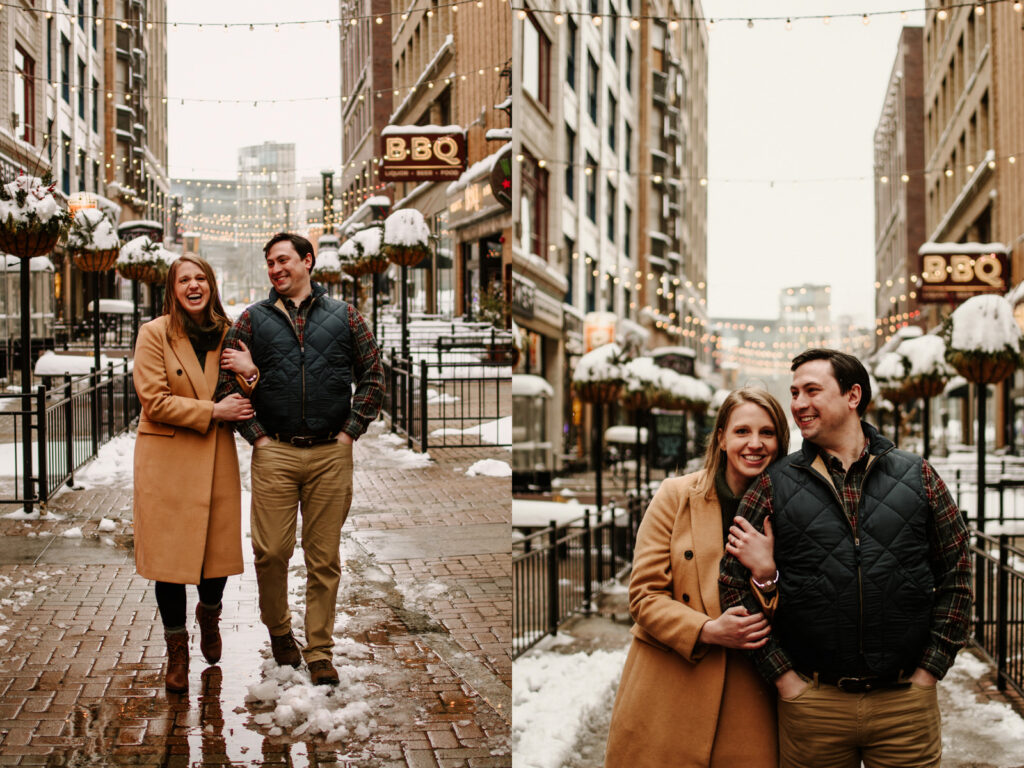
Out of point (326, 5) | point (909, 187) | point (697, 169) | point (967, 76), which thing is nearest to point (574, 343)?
point (967, 76)

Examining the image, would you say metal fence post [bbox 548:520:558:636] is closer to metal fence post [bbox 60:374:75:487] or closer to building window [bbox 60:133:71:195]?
metal fence post [bbox 60:374:75:487]

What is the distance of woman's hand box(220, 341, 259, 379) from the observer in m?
4.18

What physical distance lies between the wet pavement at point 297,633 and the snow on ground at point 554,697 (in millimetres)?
994

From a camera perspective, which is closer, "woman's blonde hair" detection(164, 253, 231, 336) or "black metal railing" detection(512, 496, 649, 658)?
"woman's blonde hair" detection(164, 253, 231, 336)

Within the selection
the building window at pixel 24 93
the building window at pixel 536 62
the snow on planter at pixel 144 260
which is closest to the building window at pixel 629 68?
the building window at pixel 536 62

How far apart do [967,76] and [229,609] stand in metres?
39.0

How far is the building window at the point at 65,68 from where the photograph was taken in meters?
4.89

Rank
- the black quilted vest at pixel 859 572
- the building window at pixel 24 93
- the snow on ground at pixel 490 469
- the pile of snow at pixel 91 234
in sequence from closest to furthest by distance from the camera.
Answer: the black quilted vest at pixel 859 572 < the pile of snow at pixel 91 234 < the building window at pixel 24 93 < the snow on ground at pixel 490 469

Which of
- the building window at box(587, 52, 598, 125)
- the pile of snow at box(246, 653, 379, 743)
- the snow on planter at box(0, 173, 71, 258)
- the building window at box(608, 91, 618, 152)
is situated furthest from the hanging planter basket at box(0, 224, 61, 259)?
the building window at box(608, 91, 618, 152)

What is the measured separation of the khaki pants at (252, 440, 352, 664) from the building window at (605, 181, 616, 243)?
36.7m

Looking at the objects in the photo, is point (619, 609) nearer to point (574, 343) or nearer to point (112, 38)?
point (112, 38)

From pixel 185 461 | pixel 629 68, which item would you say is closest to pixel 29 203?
pixel 185 461

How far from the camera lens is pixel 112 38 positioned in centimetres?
514

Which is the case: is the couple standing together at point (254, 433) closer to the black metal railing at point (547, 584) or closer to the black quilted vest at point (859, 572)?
the black quilted vest at point (859, 572)
